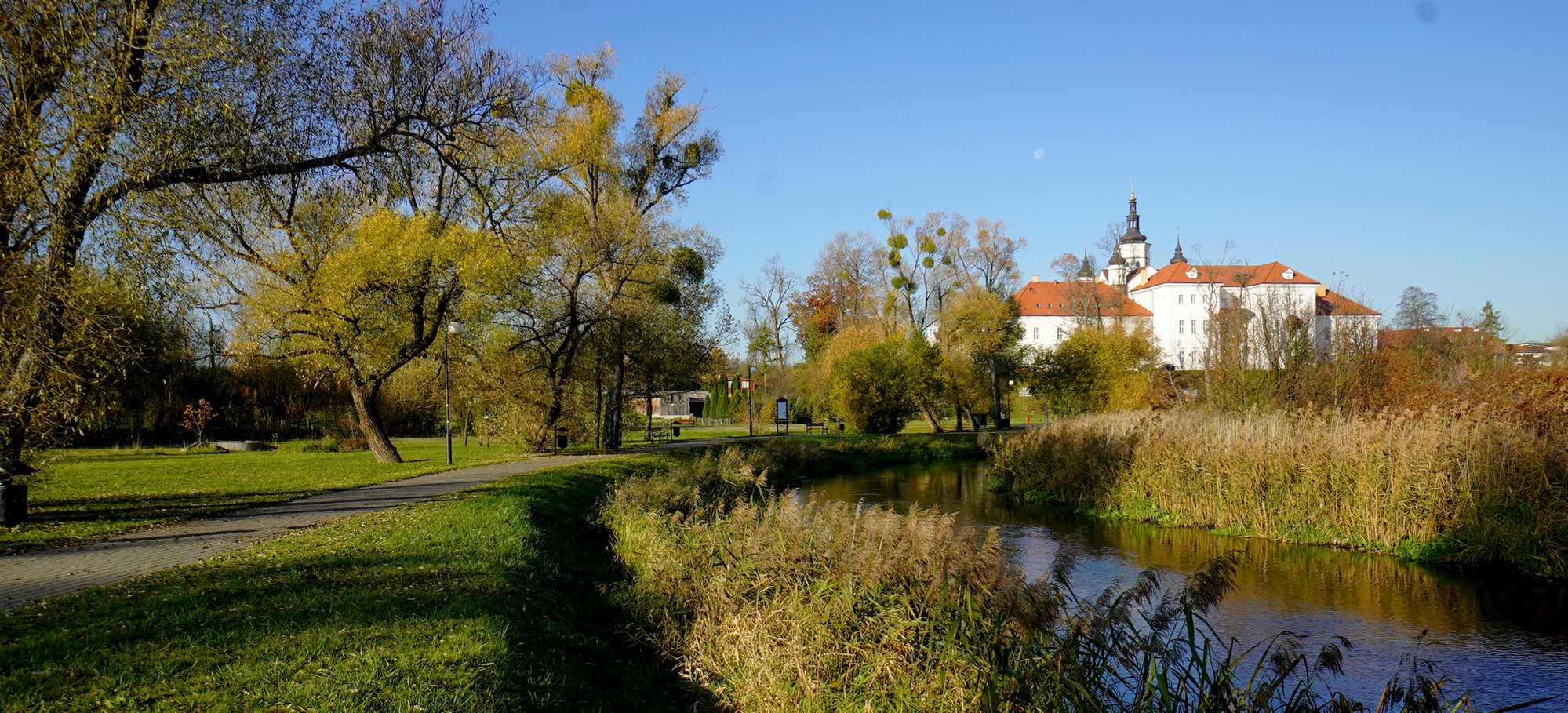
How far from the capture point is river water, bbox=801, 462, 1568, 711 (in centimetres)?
884

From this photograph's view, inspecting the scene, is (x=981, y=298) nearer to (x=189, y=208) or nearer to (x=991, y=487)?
(x=991, y=487)

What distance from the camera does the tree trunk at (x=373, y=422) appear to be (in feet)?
79.2

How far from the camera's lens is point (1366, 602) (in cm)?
1157

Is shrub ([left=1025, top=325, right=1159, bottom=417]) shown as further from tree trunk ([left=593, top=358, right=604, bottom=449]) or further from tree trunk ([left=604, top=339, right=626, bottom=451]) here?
tree trunk ([left=593, top=358, right=604, bottom=449])

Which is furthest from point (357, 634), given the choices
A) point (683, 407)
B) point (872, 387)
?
point (683, 407)

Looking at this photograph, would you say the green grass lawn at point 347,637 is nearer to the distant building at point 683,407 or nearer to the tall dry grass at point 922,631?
the tall dry grass at point 922,631

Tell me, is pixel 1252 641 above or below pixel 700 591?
below

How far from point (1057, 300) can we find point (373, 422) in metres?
76.5

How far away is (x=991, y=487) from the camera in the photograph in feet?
81.1

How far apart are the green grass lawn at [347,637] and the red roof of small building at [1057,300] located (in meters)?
57.0

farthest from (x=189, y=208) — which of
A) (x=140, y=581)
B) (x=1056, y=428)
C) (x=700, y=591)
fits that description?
(x=1056, y=428)

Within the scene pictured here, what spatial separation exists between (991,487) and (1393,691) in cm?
2000

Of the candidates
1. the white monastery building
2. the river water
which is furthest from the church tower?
the river water

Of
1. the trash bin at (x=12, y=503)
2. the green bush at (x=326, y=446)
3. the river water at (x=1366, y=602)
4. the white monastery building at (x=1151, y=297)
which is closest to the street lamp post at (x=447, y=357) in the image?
the green bush at (x=326, y=446)
